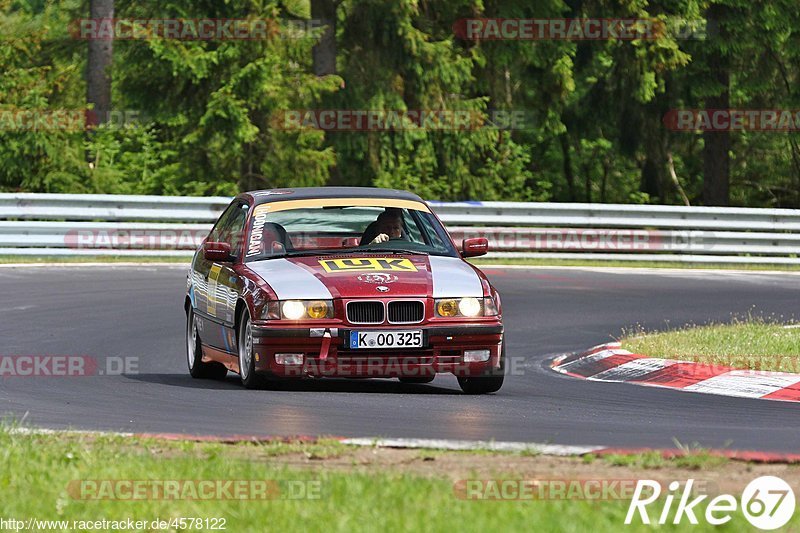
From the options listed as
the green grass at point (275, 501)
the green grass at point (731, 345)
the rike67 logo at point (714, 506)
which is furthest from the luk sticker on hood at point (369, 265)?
the rike67 logo at point (714, 506)

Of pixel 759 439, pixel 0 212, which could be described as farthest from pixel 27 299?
pixel 759 439

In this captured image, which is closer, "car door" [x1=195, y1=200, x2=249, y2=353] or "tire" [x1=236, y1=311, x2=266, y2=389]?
"tire" [x1=236, y1=311, x2=266, y2=389]

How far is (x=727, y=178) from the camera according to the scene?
3431cm

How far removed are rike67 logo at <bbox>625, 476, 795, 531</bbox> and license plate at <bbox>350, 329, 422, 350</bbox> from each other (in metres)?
4.04

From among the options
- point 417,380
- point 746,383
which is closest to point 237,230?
point 417,380

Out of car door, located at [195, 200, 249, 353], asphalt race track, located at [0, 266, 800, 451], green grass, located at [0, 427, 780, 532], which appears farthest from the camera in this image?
car door, located at [195, 200, 249, 353]

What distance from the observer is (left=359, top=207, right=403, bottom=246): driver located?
464 inches

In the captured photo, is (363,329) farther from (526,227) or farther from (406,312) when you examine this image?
(526,227)

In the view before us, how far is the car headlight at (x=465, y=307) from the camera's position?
10461mm

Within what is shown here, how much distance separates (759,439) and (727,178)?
26909mm

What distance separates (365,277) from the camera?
1053cm

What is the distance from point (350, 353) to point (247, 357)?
34.2 inches

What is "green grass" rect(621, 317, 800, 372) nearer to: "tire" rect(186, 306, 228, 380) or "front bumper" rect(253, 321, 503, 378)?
"front bumper" rect(253, 321, 503, 378)

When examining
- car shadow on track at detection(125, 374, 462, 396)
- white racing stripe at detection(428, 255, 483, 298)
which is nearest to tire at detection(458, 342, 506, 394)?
car shadow on track at detection(125, 374, 462, 396)
